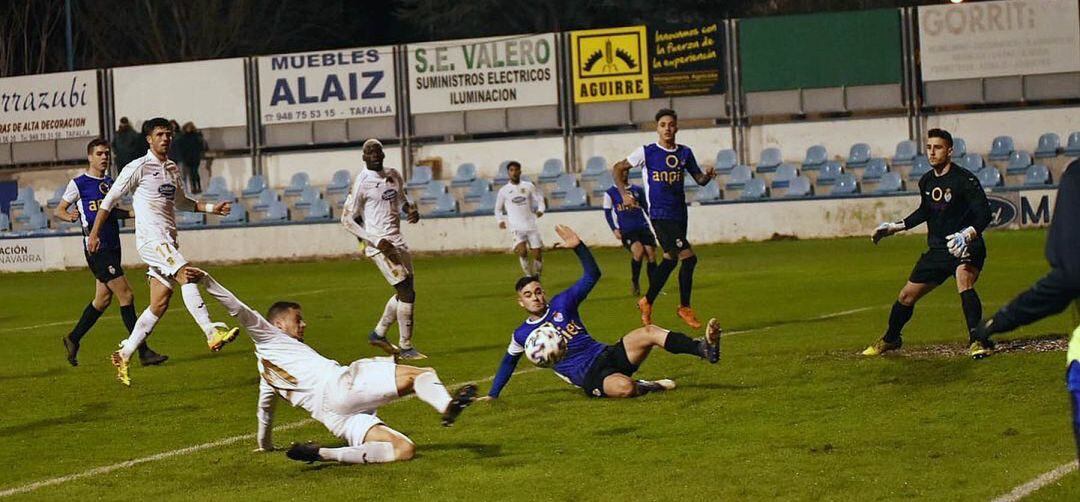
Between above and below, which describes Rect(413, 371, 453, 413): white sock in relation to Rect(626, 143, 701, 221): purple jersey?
below

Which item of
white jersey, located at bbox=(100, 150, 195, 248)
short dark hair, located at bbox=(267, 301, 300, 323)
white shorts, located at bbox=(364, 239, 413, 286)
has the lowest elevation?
short dark hair, located at bbox=(267, 301, 300, 323)

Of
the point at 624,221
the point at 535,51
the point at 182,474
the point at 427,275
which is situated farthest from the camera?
the point at 535,51

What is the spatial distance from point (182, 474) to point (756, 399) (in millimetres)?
4368

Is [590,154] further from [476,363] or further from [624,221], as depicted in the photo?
[476,363]

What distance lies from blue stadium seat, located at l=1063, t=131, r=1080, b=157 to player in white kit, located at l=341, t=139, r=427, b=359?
73.8 ft

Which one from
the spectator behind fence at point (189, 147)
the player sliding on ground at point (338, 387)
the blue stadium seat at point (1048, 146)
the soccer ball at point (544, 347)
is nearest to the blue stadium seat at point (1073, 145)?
the blue stadium seat at point (1048, 146)

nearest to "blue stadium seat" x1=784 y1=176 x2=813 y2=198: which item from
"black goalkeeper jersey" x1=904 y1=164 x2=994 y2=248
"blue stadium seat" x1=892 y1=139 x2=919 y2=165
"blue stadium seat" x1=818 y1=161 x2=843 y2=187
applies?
"blue stadium seat" x1=818 y1=161 x2=843 y2=187

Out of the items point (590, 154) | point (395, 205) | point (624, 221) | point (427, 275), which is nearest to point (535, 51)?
point (590, 154)

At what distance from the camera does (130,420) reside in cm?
1182

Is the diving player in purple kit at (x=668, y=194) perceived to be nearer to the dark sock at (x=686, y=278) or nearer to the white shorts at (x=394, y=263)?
the dark sock at (x=686, y=278)

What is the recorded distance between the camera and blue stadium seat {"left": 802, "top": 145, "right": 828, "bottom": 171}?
116 feet

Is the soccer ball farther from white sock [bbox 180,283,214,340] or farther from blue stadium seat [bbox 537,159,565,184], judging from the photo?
blue stadium seat [bbox 537,159,565,184]

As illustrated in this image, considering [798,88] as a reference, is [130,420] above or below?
below

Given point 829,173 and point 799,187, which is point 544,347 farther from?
point 829,173
